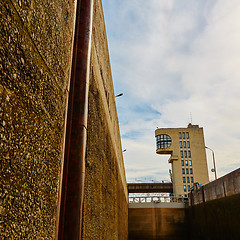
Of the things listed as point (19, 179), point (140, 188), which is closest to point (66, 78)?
point (19, 179)

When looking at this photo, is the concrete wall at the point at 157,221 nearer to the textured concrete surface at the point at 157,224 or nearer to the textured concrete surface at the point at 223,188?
the textured concrete surface at the point at 157,224

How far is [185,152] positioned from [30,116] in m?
58.8

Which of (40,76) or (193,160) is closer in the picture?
(40,76)

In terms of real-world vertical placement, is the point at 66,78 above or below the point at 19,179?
above

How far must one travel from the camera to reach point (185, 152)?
188 ft

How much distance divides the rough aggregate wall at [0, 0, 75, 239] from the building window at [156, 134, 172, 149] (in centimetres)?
5679

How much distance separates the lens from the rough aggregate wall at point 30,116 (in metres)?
1.17

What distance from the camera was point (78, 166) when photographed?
7.76 feet

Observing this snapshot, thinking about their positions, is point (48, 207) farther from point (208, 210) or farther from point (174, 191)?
point (174, 191)

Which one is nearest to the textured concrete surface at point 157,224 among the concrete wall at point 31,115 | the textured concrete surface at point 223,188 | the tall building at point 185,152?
the textured concrete surface at point 223,188

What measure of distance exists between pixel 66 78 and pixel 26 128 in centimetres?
99

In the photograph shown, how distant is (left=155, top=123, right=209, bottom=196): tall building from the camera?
177 feet

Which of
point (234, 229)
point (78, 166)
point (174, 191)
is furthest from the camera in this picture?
point (174, 191)

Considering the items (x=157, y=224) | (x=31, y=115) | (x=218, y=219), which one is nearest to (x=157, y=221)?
(x=157, y=224)
